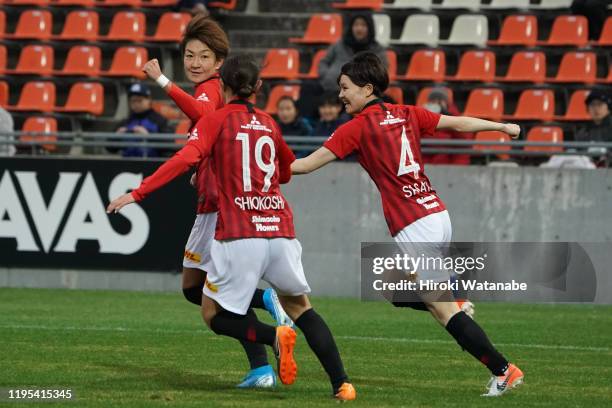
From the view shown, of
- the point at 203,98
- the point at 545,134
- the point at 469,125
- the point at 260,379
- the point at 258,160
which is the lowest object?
the point at 260,379

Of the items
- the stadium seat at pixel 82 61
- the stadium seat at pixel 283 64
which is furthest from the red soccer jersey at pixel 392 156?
the stadium seat at pixel 82 61

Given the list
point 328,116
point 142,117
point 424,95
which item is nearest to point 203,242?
point 328,116

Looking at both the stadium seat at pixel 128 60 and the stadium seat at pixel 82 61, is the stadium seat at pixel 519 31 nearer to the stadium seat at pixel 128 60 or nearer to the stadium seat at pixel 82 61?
the stadium seat at pixel 128 60

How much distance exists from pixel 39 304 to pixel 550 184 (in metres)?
5.41

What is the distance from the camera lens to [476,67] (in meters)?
17.6

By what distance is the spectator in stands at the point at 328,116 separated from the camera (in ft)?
49.0

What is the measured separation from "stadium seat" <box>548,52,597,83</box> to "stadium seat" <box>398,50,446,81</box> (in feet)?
4.74

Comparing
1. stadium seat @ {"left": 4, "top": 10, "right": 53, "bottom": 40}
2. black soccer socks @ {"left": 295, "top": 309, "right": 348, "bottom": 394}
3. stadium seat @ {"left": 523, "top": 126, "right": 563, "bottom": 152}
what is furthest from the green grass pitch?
stadium seat @ {"left": 4, "top": 10, "right": 53, "bottom": 40}

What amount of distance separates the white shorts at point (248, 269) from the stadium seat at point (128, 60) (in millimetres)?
11701

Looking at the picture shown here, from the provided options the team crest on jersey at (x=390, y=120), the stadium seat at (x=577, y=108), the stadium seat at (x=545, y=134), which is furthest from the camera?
the stadium seat at (x=577, y=108)

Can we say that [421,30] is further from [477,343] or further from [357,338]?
[477,343]

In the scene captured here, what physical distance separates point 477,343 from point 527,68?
10400 mm

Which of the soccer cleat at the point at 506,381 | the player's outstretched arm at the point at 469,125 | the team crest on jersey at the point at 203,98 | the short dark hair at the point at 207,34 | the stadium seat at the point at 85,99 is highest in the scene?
the short dark hair at the point at 207,34

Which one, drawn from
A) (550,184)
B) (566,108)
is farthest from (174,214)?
(566,108)
